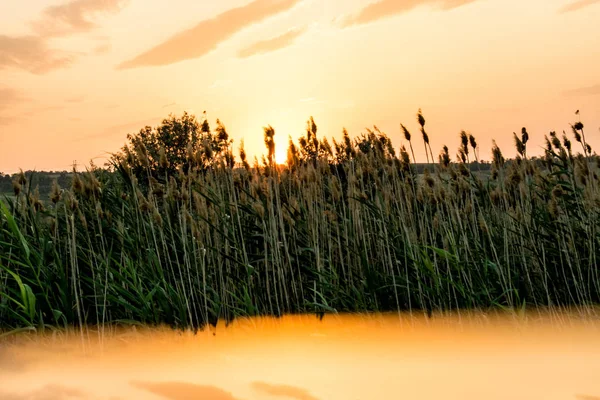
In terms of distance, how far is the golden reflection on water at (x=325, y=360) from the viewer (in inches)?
111

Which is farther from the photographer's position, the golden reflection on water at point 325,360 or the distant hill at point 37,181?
the distant hill at point 37,181

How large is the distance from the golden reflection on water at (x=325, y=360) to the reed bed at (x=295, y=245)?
0.63 ft

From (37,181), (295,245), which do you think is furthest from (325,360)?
(37,181)

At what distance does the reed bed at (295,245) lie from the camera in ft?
14.6

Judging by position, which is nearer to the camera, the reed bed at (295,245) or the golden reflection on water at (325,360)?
the golden reflection on water at (325,360)

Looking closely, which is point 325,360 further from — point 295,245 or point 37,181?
point 37,181

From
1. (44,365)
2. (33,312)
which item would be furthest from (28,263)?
(44,365)

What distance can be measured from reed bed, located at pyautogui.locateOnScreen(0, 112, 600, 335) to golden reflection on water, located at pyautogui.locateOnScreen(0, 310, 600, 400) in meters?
0.19

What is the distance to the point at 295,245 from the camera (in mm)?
4938

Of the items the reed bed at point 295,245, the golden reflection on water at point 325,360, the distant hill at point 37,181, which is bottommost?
the golden reflection on water at point 325,360

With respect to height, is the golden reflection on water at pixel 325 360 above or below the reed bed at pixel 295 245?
below

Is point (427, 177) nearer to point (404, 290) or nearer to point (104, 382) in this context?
point (404, 290)

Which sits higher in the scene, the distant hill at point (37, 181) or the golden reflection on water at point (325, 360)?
the distant hill at point (37, 181)

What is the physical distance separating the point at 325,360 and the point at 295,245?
1.69 metres
